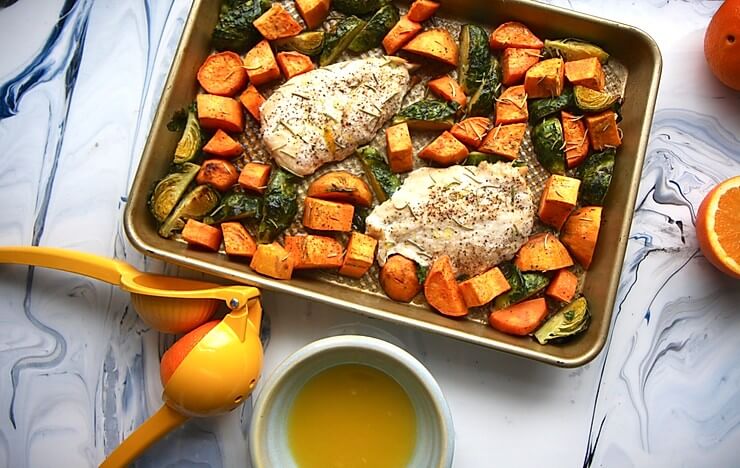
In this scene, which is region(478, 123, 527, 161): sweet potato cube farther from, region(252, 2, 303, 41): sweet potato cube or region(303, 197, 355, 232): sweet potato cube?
region(252, 2, 303, 41): sweet potato cube

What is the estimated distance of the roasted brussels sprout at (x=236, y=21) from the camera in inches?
103

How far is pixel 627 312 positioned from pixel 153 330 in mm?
1726

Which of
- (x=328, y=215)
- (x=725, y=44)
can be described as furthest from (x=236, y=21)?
(x=725, y=44)

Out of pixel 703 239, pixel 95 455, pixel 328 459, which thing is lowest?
pixel 95 455

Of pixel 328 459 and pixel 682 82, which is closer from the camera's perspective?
pixel 328 459

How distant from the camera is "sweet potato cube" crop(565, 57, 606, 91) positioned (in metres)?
2.56

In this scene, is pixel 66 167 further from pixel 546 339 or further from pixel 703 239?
pixel 703 239

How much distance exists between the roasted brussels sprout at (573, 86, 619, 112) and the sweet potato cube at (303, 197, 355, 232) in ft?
2.94

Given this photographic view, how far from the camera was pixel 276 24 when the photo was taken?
2.62 meters

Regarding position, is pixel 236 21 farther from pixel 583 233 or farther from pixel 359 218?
pixel 583 233

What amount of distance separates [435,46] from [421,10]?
0.15 meters

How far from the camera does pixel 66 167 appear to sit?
107 inches

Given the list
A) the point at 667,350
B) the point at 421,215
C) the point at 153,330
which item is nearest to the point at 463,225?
the point at 421,215

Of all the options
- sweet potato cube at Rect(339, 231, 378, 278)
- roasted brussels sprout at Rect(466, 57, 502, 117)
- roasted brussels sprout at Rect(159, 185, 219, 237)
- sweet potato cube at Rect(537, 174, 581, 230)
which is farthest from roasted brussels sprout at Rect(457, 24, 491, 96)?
roasted brussels sprout at Rect(159, 185, 219, 237)
